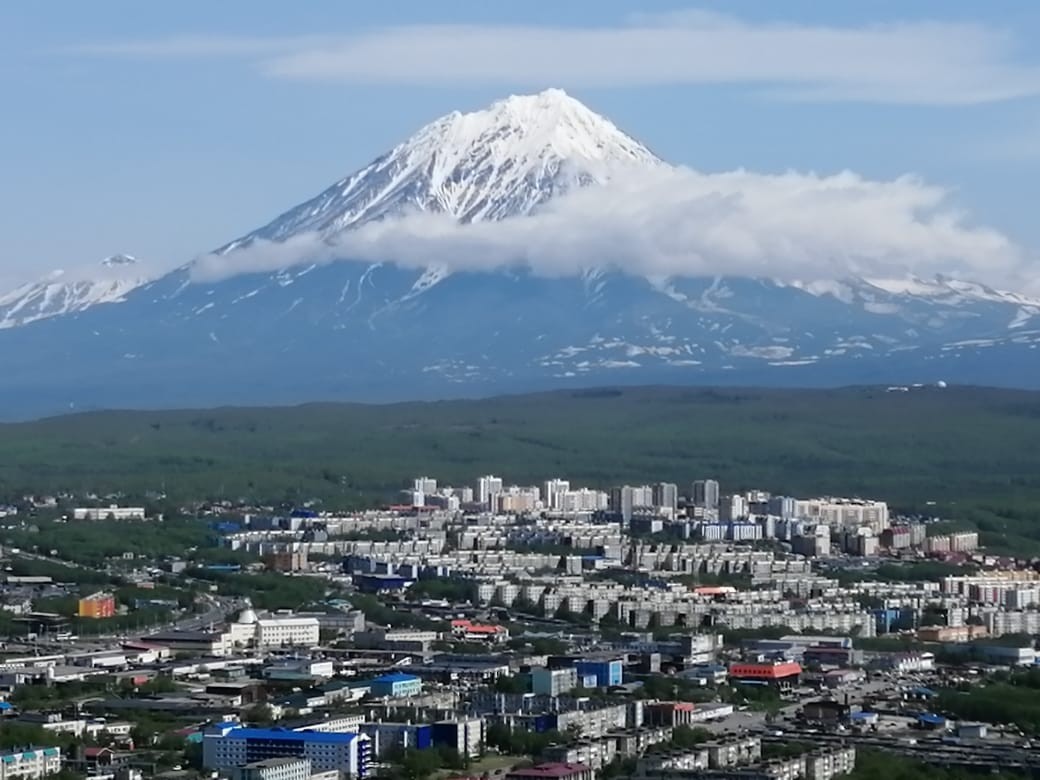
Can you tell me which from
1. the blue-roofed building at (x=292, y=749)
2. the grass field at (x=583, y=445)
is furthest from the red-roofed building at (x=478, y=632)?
the grass field at (x=583, y=445)

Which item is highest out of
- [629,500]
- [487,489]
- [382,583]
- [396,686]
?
[487,489]

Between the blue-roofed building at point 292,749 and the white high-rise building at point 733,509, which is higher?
the white high-rise building at point 733,509

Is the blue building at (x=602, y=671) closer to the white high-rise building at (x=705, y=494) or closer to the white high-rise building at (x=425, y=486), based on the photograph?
the white high-rise building at (x=705, y=494)

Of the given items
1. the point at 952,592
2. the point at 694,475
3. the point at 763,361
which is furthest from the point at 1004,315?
the point at 952,592

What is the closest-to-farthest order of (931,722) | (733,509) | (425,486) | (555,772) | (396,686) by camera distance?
(555,772) < (931,722) < (396,686) < (733,509) < (425,486)

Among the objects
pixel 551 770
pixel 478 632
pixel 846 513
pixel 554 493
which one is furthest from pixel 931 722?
pixel 554 493

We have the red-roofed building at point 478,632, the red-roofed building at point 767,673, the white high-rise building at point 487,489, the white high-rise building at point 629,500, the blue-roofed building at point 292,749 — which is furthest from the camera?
the white high-rise building at point 487,489

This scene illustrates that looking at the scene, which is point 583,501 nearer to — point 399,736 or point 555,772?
point 399,736
